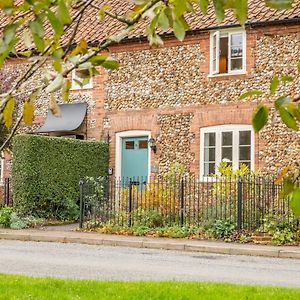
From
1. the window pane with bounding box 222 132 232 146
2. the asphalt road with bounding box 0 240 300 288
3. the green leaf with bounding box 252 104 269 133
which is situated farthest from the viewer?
the window pane with bounding box 222 132 232 146

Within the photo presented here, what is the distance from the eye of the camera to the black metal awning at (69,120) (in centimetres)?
2312

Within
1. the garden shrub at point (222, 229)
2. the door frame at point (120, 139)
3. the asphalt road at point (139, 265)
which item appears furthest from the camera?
the door frame at point (120, 139)

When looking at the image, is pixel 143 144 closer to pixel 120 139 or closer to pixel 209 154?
pixel 120 139

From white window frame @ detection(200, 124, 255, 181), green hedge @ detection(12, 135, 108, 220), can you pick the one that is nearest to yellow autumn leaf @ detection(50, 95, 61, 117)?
green hedge @ detection(12, 135, 108, 220)

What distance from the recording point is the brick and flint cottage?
20.1 m

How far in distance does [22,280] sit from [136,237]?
8.31 metres

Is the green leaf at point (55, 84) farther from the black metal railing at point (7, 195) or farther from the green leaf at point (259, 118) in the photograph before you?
the black metal railing at point (7, 195)

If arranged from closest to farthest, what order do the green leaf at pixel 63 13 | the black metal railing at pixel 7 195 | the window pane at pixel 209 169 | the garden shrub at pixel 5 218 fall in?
the green leaf at pixel 63 13
the garden shrub at pixel 5 218
the window pane at pixel 209 169
the black metal railing at pixel 7 195

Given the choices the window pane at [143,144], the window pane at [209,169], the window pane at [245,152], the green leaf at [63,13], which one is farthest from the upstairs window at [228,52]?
the green leaf at [63,13]

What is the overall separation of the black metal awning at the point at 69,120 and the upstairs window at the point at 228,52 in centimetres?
480

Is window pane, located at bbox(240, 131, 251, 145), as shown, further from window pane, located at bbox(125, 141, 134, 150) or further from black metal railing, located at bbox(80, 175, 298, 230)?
window pane, located at bbox(125, 141, 134, 150)

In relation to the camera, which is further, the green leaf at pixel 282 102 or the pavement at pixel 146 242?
the pavement at pixel 146 242

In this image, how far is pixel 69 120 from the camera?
23.4 meters

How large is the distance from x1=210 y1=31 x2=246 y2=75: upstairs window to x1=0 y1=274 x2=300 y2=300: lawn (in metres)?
12.9
